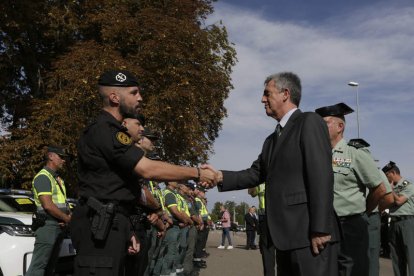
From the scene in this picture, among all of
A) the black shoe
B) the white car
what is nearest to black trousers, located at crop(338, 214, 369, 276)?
the white car

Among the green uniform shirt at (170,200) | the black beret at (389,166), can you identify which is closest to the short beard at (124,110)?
the green uniform shirt at (170,200)

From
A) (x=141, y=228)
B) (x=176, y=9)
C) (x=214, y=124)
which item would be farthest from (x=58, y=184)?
(x=214, y=124)

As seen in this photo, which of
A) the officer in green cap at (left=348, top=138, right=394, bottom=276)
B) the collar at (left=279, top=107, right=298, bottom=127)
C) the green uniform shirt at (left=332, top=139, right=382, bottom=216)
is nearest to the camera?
the collar at (left=279, top=107, right=298, bottom=127)

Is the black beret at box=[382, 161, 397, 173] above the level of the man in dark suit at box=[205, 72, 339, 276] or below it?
above

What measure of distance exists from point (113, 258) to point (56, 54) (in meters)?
17.4

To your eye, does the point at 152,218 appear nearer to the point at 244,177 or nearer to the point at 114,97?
the point at 244,177

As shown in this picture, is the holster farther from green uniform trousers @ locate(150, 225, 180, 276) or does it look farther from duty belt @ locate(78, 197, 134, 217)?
green uniform trousers @ locate(150, 225, 180, 276)

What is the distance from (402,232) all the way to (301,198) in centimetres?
610

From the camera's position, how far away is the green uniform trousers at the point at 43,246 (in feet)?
21.2

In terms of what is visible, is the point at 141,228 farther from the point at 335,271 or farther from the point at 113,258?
the point at 335,271

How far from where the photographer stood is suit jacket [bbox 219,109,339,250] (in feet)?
11.6

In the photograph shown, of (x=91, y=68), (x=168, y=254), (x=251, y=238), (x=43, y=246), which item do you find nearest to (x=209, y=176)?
(x=43, y=246)

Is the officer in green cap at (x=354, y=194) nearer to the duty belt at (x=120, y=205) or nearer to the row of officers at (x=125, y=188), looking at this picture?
the row of officers at (x=125, y=188)

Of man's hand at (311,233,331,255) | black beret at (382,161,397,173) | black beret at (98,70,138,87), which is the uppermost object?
black beret at (382,161,397,173)
